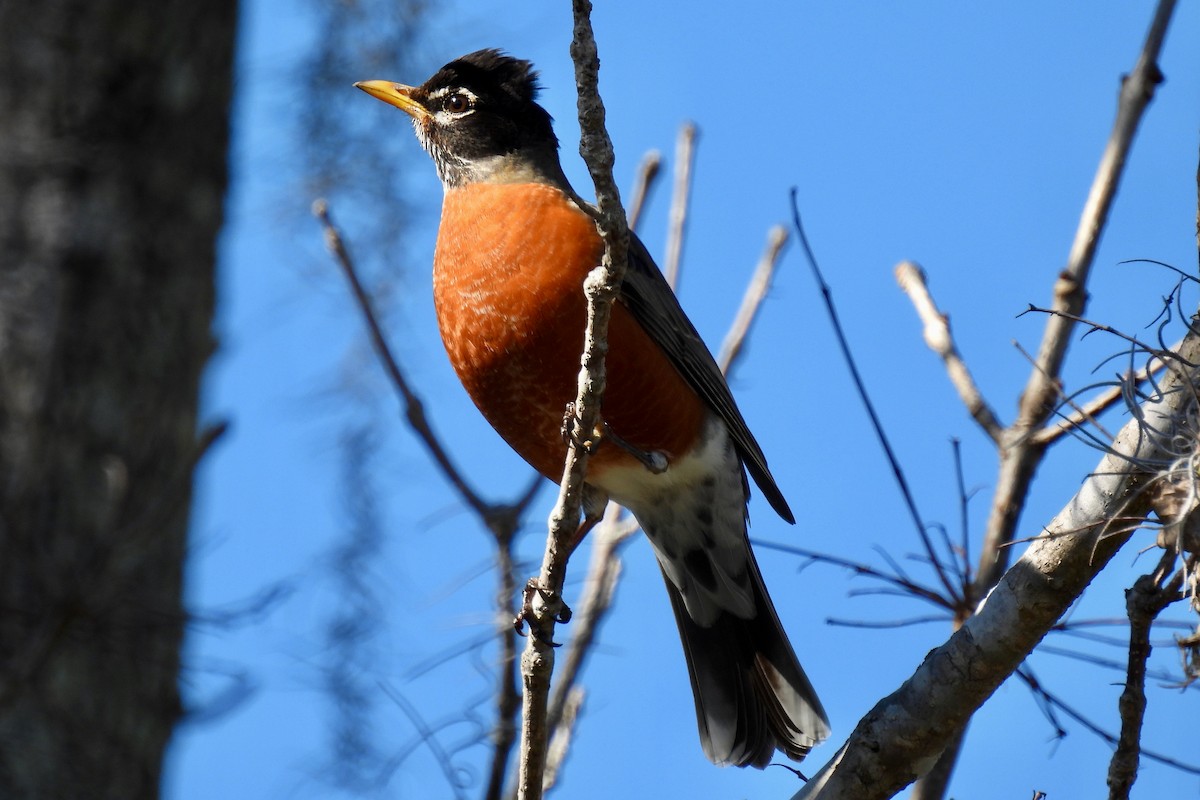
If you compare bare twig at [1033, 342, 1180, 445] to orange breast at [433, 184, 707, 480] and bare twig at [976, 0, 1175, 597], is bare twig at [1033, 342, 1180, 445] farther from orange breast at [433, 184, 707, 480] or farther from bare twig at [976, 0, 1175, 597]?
orange breast at [433, 184, 707, 480]

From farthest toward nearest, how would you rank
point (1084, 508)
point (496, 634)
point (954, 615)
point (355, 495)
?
point (355, 495), point (496, 634), point (954, 615), point (1084, 508)

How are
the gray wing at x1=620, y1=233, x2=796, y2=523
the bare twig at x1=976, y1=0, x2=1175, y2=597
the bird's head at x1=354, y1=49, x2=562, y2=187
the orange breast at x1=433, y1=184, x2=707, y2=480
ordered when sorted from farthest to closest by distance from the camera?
1. the bird's head at x1=354, y1=49, x2=562, y2=187
2. the gray wing at x1=620, y1=233, x2=796, y2=523
3. the orange breast at x1=433, y1=184, x2=707, y2=480
4. the bare twig at x1=976, y1=0, x2=1175, y2=597

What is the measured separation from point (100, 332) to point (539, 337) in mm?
1370

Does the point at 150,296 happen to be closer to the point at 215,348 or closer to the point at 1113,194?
the point at 215,348

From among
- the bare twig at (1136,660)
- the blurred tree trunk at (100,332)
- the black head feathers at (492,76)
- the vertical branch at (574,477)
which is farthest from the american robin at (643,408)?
the bare twig at (1136,660)

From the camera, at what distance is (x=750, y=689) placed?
13.0 ft

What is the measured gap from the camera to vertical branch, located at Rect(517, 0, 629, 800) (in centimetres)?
243

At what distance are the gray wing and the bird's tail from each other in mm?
329

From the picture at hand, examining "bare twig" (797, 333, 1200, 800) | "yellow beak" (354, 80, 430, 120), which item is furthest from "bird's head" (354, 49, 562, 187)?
"bare twig" (797, 333, 1200, 800)

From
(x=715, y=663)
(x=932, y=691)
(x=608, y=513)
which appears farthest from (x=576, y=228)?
(x=932, y=691)

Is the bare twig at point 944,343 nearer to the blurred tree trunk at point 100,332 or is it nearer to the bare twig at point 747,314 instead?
the bare twig at point 747,314

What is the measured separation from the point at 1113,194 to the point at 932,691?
166cm

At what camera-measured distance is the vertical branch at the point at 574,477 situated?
2.43 meters

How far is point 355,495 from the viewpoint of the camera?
532cm
